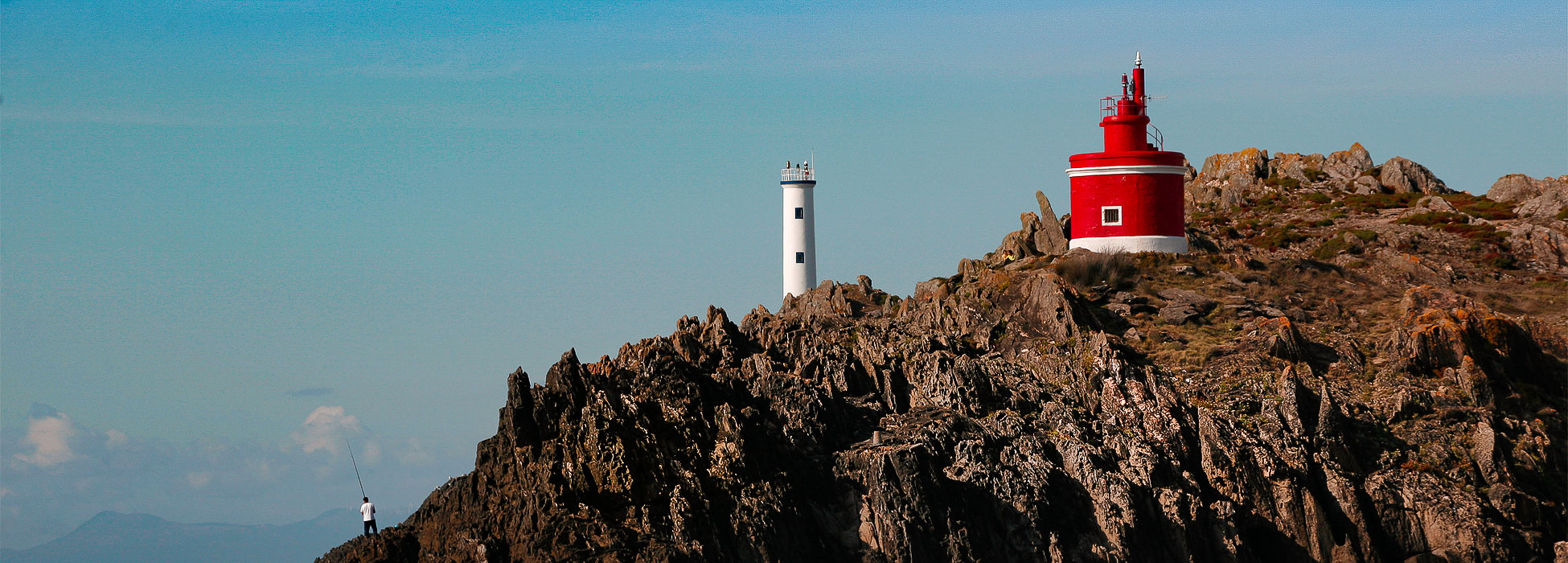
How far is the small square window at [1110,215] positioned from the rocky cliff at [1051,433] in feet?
7.24

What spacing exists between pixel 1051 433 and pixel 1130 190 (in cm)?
1993

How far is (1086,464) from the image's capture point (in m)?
35.5

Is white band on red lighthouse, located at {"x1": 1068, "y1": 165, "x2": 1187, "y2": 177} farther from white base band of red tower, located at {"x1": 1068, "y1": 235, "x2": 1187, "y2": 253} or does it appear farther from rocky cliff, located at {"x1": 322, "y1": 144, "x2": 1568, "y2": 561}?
rocky cliff, located at {"x1": 322, "y1": 144, "x2": 1568, "y2": 561}

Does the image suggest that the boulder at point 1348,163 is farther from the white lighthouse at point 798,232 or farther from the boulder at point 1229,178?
the white lighthouse at point 798,232

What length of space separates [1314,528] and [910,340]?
1173cm

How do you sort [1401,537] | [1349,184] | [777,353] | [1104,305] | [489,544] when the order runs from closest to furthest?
[489,544], [1401,537], [777,353], [1104,305], [1349,184]

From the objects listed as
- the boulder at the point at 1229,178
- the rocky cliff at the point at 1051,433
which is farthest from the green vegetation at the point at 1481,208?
the rocky cliff at the point at 1051,433

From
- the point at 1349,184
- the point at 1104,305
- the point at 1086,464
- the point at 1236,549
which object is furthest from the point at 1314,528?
the point at 1349,184

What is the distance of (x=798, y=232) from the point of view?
68750 mm

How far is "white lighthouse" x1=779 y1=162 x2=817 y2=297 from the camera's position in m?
68.1

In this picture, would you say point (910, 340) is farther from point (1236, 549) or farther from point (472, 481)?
point (472, 481)

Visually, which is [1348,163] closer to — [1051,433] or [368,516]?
[1051,433]

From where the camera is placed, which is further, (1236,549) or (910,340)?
(910,340)

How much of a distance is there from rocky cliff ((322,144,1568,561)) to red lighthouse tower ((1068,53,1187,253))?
1.99 m
